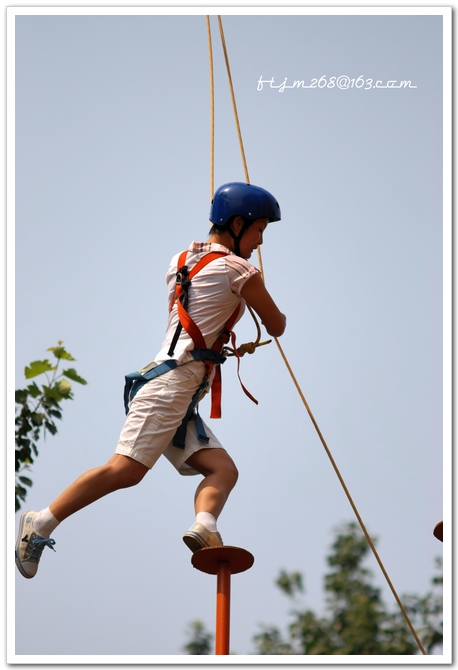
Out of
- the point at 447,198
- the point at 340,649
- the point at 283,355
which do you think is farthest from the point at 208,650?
the point at 447,198

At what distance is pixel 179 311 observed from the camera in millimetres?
6379

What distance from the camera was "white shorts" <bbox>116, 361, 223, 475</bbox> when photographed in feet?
20.3

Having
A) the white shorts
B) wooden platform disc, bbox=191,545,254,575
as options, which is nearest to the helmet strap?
the white shorts

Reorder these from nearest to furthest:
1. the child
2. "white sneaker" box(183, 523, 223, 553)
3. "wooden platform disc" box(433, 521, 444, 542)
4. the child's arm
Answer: "white sneaker" box(183, 523, 223, 553)
the child
the child's arm
"wooden platform disc" box(433, 521, 444, 542)

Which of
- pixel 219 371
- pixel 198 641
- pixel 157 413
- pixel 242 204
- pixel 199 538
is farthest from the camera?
pixel 198 641

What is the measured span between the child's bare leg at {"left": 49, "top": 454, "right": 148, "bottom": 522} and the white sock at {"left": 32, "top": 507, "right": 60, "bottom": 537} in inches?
0.9

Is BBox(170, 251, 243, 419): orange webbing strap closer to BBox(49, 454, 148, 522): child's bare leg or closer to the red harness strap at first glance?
the red harness strap

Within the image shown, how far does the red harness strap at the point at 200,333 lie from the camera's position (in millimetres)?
6371

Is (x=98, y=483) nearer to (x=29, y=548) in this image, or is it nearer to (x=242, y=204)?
(x=29, y=548)

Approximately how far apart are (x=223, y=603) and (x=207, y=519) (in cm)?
45

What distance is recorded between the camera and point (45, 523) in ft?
20.4

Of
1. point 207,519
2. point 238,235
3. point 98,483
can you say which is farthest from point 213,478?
point 238,235

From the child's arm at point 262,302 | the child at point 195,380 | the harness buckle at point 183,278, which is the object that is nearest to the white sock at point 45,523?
the child at point 195,380

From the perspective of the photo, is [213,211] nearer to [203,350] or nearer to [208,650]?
[203,350]
